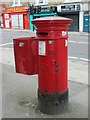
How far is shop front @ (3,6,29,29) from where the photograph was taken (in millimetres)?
32938

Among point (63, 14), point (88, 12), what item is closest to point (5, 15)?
point (63, 14)

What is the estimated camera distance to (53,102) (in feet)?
11.4

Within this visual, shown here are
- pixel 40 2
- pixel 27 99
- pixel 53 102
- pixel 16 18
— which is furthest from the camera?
pixel 16 18

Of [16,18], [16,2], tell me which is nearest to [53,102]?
[16,18]

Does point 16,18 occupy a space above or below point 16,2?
below

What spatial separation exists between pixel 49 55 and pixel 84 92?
1800 millimetres

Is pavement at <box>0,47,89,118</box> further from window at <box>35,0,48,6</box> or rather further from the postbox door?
window at <box>35,0,48,6</box>

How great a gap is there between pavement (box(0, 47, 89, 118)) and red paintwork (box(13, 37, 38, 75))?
807 mm

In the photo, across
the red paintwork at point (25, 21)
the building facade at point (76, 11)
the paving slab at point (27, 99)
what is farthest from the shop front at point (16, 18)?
the paving slab at point (27, 99)

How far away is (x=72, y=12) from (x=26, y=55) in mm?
23929

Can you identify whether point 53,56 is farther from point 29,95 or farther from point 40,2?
point 40,2

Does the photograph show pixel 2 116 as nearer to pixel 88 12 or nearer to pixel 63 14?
pixel 88 12

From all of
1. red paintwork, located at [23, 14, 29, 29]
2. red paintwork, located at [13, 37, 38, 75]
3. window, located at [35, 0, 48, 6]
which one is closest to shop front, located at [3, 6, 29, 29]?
red paintwork, located at [23, 14, 29, 29]

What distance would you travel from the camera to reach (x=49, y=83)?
3.44 metres
